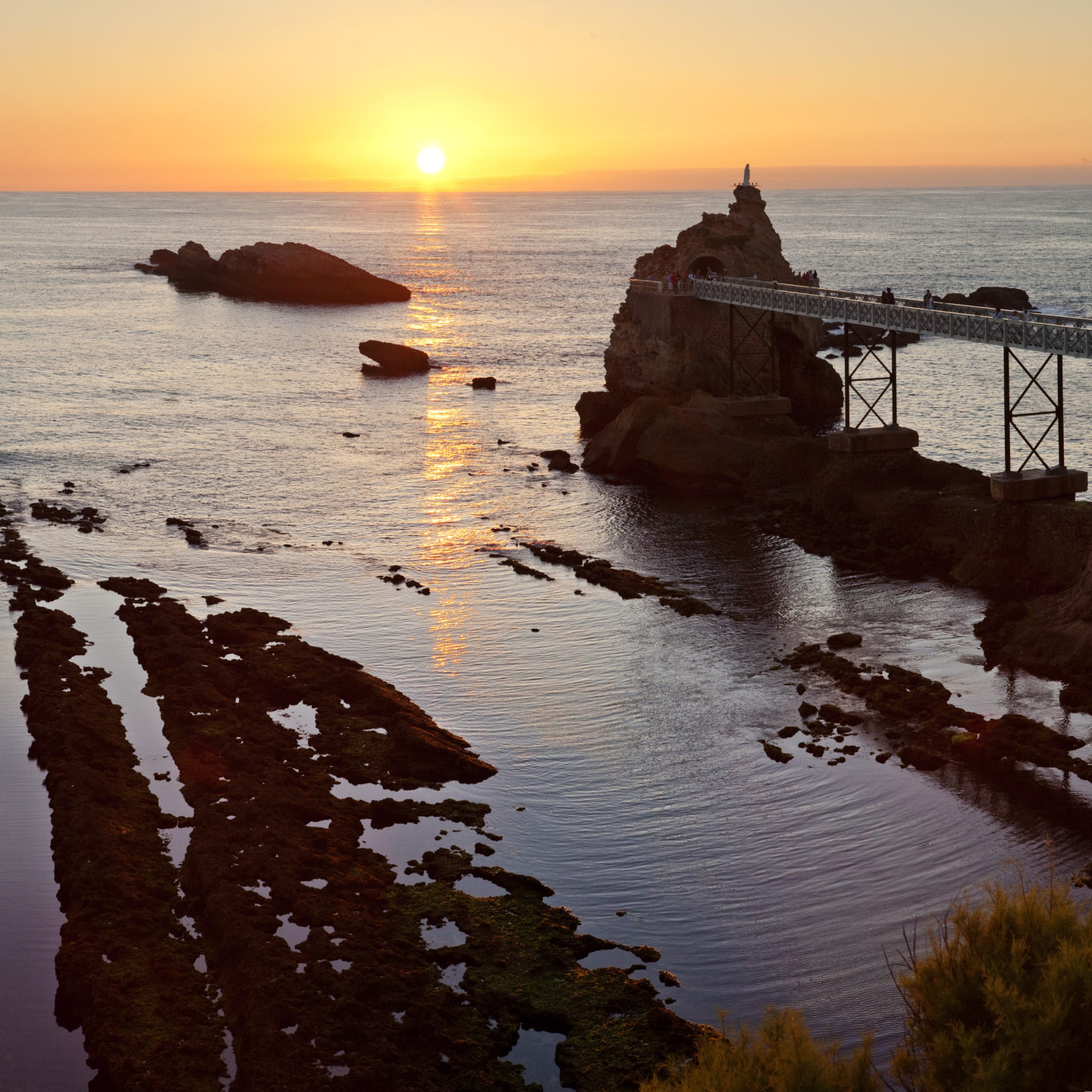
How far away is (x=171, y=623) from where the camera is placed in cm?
3388

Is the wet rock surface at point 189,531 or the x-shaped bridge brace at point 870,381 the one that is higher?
the x-shaped bridge brace at point 870,381

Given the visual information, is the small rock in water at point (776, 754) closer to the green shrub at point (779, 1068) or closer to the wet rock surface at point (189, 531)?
the green shrub at point (779, 1068)

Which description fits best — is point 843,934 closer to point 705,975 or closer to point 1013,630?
point 705,975

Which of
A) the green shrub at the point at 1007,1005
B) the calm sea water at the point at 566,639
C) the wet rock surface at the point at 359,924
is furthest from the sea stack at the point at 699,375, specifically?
the green shrub at the point at 1007,1005

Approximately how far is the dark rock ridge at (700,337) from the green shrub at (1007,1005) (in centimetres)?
4310

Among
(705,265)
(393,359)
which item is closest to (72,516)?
(705,265)

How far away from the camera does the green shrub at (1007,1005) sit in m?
12.8

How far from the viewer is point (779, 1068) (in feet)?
42.4

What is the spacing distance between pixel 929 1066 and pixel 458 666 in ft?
65.0

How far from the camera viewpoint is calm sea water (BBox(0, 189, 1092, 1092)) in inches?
824

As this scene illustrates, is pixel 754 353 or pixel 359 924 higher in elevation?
pixel 754 353

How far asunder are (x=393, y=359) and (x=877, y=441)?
42.8 meters

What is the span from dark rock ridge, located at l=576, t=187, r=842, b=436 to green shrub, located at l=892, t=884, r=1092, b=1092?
4310 centimetres

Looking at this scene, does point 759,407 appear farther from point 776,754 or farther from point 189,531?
point 776,754
